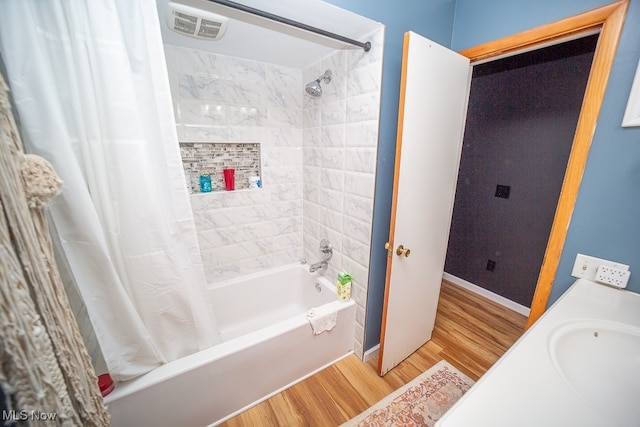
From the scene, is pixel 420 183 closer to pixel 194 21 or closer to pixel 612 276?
pixel 612 276

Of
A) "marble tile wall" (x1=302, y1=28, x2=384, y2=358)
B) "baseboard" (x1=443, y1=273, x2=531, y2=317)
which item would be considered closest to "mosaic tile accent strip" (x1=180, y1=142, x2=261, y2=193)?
"marble tile wall" (x1=302, y1=28, x2=384, y2=358)

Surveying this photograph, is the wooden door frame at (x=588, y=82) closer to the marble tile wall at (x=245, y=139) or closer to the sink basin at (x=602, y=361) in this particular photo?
the sink basin at (x=602, y=361)

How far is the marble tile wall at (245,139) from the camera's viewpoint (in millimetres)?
1562

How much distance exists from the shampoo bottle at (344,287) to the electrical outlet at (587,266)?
1.09 m

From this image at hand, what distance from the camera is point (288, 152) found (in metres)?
1.94

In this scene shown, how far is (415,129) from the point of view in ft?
3.84

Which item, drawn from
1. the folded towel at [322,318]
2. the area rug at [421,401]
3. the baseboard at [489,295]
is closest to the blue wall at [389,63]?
the folded towel at [322,318]

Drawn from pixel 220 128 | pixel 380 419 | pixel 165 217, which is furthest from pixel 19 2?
pixel 380 419

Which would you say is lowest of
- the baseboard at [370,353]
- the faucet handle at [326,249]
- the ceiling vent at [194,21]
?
the baseboard at [370,353]

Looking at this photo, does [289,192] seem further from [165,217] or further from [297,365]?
[297,365]

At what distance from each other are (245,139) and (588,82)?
181 centimetres

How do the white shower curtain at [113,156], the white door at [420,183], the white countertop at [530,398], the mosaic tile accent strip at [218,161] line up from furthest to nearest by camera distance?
the mosaic tile accent strip at [218,161] → the white door at [420,183] → the white shower curtain at [113,156] → the white countertop at [530,398]

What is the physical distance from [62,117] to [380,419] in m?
1.92

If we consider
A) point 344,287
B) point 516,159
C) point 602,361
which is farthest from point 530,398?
point 516,159
